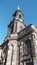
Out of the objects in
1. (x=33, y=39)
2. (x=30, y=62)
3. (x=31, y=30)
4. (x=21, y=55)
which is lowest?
(x=30, y=62)

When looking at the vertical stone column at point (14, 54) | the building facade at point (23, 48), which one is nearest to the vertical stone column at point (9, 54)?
the building facade at point (23, 48)

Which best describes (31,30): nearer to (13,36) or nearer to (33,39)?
(33,39)

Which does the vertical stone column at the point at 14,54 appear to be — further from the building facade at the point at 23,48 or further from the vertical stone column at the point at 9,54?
the vertical stone column at the point at 9,54

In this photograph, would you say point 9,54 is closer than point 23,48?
No

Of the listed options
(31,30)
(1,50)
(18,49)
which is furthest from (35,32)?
(1,50)

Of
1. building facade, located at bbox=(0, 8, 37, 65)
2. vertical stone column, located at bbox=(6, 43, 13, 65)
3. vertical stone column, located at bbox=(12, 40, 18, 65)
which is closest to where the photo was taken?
building facade, located at bbox=(0, 8, 37, 65)

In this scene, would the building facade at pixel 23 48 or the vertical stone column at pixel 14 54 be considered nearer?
the building facade at pixel 23 48

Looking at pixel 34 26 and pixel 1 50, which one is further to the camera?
pixel 1 50

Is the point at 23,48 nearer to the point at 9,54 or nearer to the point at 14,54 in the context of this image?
the point at 14,54

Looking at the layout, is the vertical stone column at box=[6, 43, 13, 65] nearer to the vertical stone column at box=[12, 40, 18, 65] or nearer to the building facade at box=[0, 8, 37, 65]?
the building facade at box=[0, 8, 37, 65]

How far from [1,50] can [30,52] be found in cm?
812

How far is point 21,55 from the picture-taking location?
22.9 meters

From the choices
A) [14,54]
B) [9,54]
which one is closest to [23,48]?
[14,54]

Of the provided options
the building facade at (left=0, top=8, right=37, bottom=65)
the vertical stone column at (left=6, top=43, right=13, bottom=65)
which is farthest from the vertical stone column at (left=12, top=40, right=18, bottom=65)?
the vertical stone column at (left=6, top=43, right=13, bottom=65)
